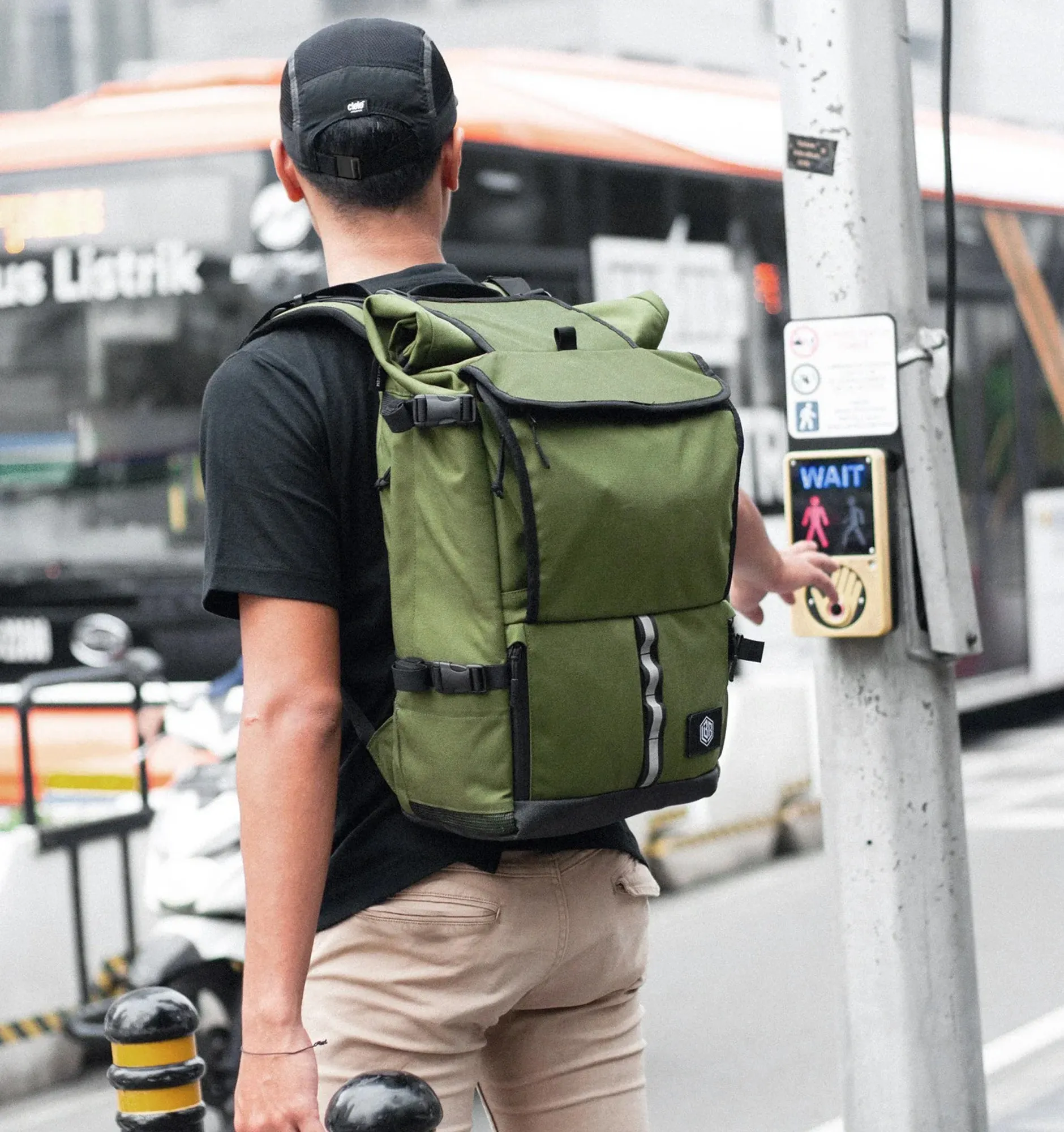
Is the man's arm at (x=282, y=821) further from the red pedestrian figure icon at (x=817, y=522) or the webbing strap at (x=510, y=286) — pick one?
the red pedestrian figure icon at (x=817, y=522)

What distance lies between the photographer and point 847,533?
11.6ft

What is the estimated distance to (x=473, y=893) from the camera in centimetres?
212

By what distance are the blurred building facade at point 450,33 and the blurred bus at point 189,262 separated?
2263 centimetres

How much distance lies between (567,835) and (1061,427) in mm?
10799

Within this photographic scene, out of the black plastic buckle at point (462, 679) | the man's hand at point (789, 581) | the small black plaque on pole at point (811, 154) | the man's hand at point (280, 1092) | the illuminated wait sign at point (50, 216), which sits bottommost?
the man's hand at point (280, 1092)

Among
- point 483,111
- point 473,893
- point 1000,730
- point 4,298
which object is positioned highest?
point 483,111

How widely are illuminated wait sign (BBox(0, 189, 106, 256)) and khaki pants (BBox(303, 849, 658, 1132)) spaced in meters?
6.63

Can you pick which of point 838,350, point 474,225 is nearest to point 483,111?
point 474,225

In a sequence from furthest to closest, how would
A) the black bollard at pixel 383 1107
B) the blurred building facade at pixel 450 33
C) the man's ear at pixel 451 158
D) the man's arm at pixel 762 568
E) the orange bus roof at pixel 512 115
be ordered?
1. the blurred building facade at pixel 450 33
2. the orange bus roof at pixel 512 115
3. the man's arm at pixel 762 568
4. the man's ear at pixel 451 158
5. the black bollard at pixel 383 1107

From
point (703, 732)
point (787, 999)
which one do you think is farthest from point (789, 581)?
point (787, 999)

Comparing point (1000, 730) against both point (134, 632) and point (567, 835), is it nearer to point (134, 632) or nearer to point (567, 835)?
point (134, 632)

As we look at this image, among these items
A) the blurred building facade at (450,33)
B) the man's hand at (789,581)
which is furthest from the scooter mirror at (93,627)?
the blurred building facade at (450,33)

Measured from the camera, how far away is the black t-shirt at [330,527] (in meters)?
2.05

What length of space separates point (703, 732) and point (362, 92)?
2.46ft
